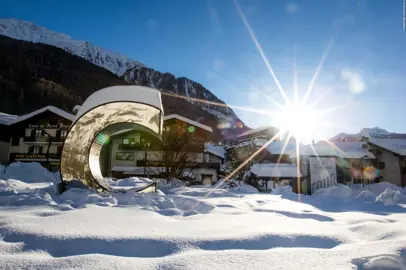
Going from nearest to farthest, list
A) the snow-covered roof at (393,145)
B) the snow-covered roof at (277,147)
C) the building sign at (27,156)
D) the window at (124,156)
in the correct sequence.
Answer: the snow-covered roof at (393,145) < the building sign at (27,156) < the window at (124,156) < the snow-covered roof at (277,147)

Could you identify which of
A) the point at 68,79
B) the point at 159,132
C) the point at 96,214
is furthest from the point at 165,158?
the point at 68,79

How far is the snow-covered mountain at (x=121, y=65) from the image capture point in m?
126

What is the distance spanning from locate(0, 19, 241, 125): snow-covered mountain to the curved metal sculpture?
349ft

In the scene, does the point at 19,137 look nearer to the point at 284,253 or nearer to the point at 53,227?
the point at 53,227

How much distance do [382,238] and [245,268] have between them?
1.77 meters

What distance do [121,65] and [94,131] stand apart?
15638 cm

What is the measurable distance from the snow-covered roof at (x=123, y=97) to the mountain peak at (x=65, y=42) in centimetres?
14410

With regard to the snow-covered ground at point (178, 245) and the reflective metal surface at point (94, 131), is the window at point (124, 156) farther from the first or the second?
the snow-covered ground at point (178, 245)

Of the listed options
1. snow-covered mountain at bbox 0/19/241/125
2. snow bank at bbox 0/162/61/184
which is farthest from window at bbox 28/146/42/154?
snow-covered mountain at bbox 0/19/241/125

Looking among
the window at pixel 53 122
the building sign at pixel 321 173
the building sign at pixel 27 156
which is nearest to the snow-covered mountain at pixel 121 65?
the window at pixel 53 122

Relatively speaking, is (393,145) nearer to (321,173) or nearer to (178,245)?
(321,173)

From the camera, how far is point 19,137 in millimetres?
30469

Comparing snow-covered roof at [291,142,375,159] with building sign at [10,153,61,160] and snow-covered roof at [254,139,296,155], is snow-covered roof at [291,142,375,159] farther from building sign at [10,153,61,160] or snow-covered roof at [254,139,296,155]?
building sign at [10,153,61,160]

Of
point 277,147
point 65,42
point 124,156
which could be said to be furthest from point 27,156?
point 65,42
